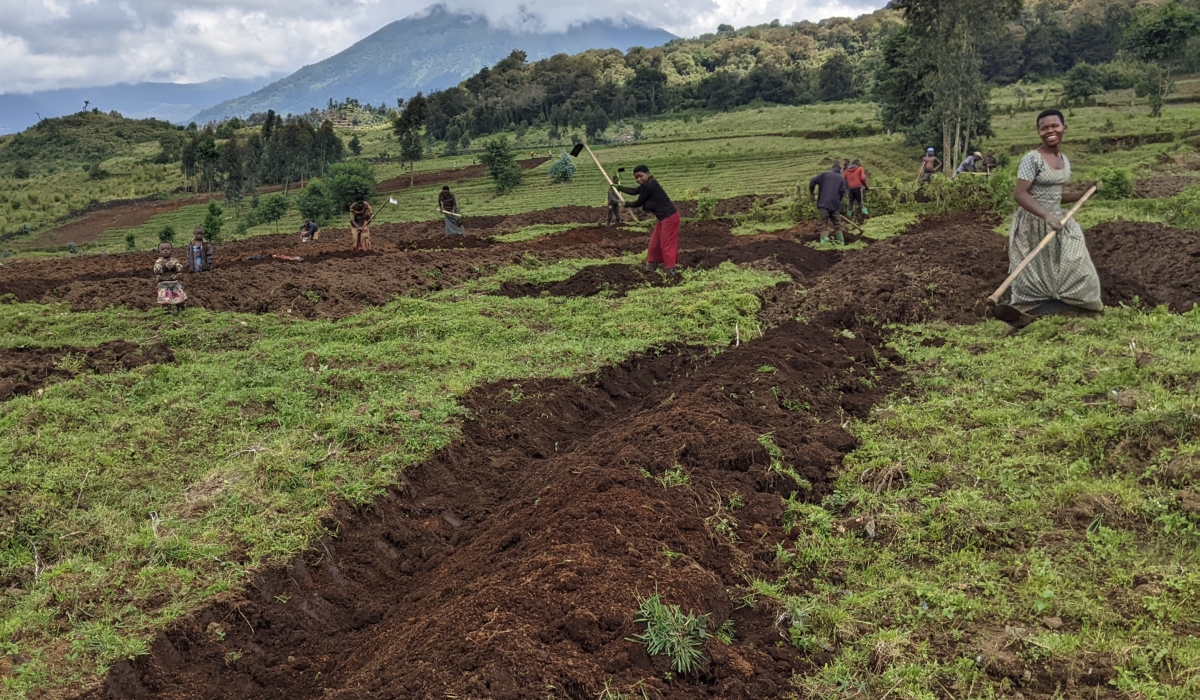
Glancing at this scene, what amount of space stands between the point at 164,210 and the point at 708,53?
68.0 m

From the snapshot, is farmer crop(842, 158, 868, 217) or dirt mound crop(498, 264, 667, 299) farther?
farmer crop(842, 158, 868, 217)

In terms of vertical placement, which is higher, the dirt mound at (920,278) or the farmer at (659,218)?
the farmer at (659,218)

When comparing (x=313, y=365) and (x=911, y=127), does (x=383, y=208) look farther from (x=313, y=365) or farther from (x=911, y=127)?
(x=313, y=365)

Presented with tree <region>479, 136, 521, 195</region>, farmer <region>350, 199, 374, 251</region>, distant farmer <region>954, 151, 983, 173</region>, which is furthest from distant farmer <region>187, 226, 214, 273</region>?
tree <region>479, 136, 521, 195</region>

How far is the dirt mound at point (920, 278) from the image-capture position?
951 centimetres

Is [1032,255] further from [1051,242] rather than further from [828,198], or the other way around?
[828,198]

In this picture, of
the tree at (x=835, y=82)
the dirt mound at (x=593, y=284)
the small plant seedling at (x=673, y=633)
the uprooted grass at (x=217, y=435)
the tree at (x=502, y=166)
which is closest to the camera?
the small plant seedling at (x=673, y=633)

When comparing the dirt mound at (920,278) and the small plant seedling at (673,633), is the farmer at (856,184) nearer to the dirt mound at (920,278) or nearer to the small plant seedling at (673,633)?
the dirt mound at (920,278)

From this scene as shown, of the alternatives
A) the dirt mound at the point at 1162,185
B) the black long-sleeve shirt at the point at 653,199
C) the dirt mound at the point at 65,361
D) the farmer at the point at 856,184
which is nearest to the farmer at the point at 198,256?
the dirt mound at the point at 65,361

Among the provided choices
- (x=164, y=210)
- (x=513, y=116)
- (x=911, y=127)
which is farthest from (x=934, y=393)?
(x=513, y=116)

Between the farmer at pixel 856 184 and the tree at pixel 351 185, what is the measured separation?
22138 mm

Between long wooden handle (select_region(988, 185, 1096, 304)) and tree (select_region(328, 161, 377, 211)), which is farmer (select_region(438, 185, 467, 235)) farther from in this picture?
long wooden handle (select_region(988, 185, 1096, 304))

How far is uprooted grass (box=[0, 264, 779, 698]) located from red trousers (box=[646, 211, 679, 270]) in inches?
50.5

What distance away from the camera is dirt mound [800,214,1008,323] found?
951 cm
